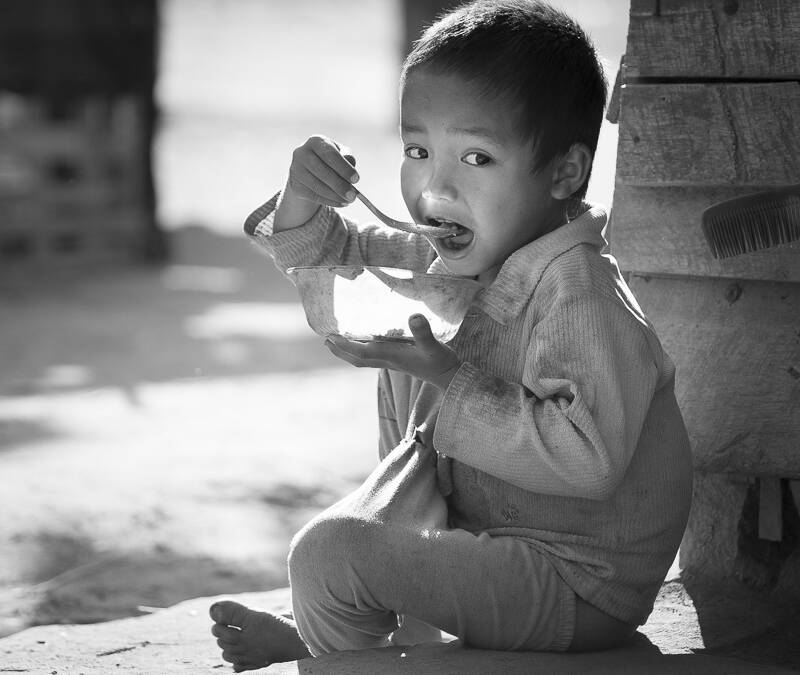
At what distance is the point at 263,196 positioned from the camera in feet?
33.8

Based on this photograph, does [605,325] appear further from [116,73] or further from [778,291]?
[116,73]

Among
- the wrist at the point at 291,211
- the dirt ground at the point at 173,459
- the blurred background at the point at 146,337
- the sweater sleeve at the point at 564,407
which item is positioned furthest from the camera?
the blurred background at the point at 146,337

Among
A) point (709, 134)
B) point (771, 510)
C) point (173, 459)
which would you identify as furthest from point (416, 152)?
point (173, 459)

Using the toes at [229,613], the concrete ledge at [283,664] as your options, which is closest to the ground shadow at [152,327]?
the concrete ledge at [283,664]

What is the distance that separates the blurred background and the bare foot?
22.2 inches

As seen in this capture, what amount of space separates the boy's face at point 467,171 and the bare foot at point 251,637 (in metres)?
0.64

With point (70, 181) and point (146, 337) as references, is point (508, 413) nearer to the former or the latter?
point (146, 337)

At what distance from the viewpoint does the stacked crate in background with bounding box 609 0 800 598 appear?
1.92 metres

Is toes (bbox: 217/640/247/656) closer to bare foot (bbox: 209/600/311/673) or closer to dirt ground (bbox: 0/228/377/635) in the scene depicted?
bare foot (bbox: 209/600/311/673)

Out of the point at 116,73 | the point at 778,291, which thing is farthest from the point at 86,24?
the point at 778,291

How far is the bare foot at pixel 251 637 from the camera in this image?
1.81 m

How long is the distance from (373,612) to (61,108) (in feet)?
22.1

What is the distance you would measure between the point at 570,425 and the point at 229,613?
654 millimetres

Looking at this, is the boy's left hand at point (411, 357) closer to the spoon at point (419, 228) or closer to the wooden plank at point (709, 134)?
the spoon at point (419, 228)
